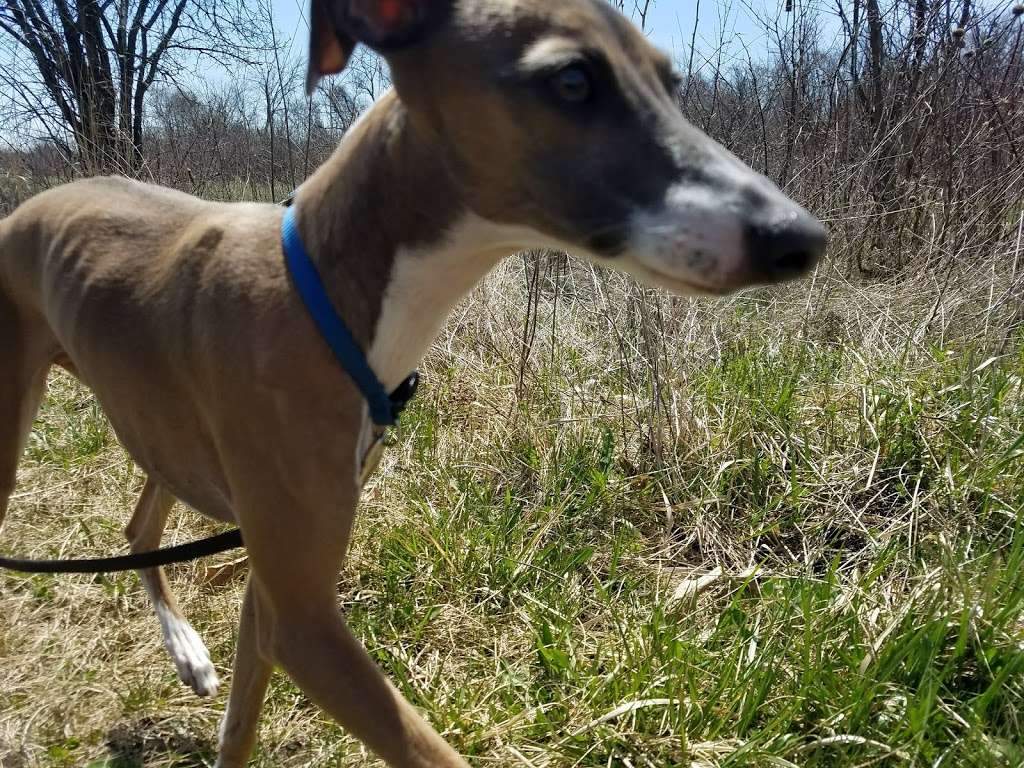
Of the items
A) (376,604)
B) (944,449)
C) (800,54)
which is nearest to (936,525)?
(944,449)

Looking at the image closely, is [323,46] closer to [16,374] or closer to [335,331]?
[335,331]

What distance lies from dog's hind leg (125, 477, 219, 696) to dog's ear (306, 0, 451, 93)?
1227 millimetres

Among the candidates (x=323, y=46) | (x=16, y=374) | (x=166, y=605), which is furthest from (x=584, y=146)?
(x=166, y=605)

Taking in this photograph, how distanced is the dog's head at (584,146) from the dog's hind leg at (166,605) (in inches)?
54.1

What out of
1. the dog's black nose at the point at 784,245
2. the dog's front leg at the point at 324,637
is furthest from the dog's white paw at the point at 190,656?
the dog's black nose at the point at 784,245

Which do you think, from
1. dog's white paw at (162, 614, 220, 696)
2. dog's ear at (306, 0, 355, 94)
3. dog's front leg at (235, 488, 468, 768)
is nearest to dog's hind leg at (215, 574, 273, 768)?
dog's white paw at (162, 614, 220, 696)

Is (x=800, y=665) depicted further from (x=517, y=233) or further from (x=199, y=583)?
(x=199, y=583)

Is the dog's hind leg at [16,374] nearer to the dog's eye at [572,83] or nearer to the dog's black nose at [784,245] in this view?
the dog's eye at [572,83]

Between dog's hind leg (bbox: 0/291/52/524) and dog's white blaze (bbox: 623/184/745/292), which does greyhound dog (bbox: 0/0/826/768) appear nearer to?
dog's white blaze (bbox: 623/184/745/292)

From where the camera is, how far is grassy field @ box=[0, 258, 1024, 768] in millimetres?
1867

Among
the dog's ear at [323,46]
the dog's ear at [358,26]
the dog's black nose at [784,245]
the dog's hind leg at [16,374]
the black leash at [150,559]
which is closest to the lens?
the dog's black nose at [784,245]

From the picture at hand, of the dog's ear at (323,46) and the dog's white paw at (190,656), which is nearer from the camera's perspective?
the dog's ear at (323,46)

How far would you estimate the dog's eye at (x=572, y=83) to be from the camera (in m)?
1.20

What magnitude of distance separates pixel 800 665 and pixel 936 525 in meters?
0.84
